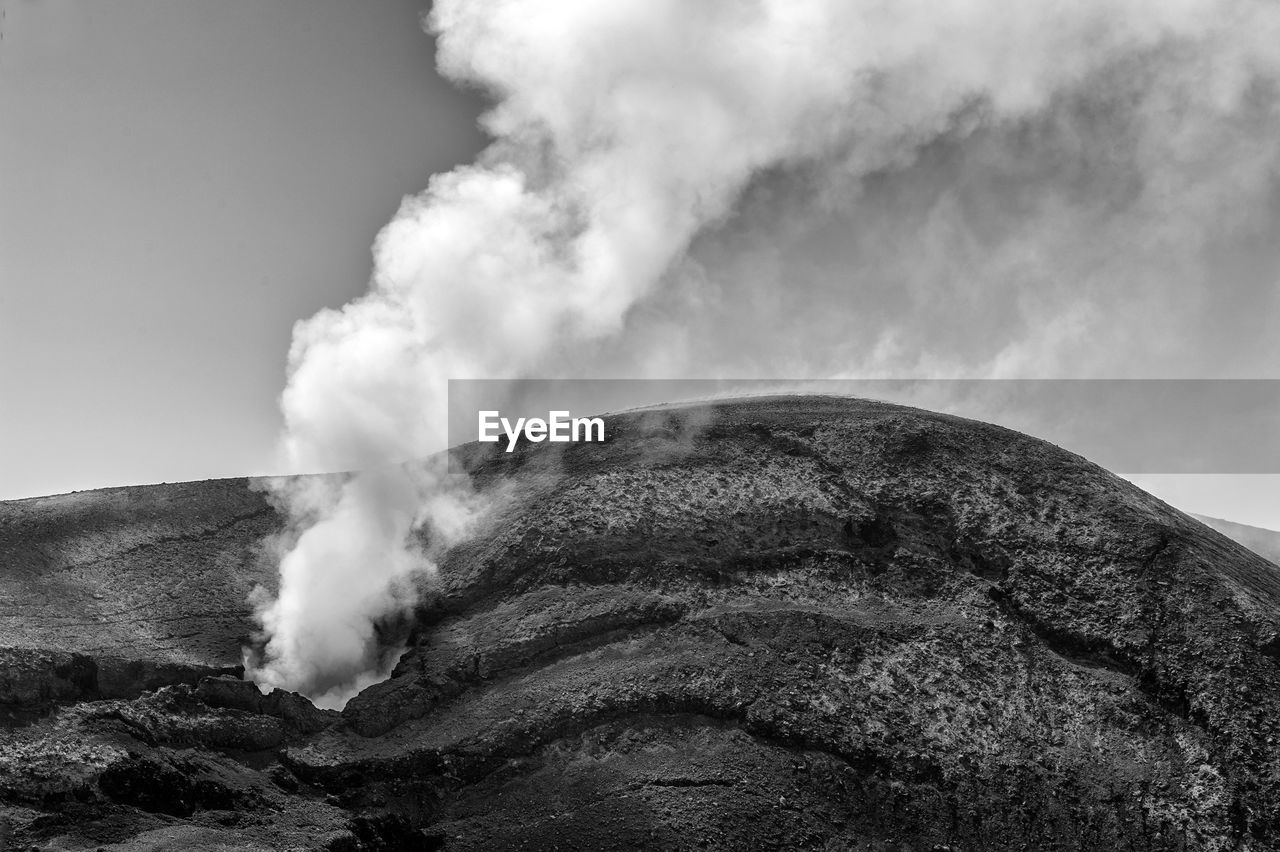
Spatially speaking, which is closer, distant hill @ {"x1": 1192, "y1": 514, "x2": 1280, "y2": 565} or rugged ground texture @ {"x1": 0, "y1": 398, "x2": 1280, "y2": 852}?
rugged ground texture @ {"x1": 0, "y1": 398, "x2": 1280, "y2": 852}

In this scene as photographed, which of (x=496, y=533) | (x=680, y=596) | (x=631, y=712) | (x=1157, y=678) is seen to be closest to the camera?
(x=631, y=712)

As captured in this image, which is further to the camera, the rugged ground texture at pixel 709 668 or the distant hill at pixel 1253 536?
the distant hill at pixel 1253 536

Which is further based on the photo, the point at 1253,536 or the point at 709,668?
the point at 1253,536

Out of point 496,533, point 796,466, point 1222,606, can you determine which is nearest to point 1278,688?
point 1222,606

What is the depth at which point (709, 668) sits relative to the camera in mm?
35906

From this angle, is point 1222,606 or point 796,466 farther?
point 796,466

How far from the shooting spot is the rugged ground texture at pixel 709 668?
98.7ft

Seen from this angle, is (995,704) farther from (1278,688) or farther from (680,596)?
(680,596)

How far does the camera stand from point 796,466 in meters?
46.4

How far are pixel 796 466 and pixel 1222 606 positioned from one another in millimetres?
17535

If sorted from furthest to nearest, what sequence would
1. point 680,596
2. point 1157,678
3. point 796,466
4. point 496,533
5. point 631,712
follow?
point 796,466
point 496,533
point 680,596
point 1157,678
point 631,712

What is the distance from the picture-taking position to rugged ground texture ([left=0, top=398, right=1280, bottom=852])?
1185 inches

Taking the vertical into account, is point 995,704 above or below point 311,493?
below

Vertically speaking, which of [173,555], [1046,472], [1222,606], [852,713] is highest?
[1046,472]
